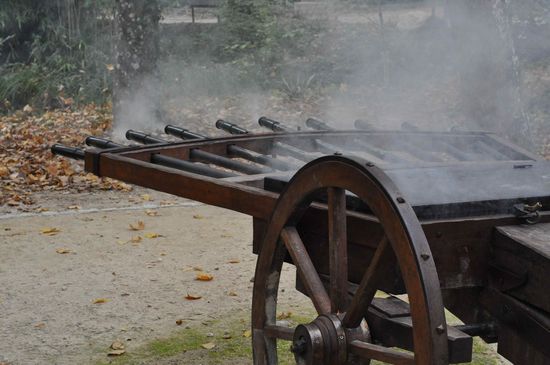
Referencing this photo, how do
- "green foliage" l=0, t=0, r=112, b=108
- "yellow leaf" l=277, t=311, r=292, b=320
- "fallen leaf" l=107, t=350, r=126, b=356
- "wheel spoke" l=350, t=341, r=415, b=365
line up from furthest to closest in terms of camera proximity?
"green foliage" l=0, t=0, r=112, b=108 → "yellow leaf" l=277, t=311, r=292, b=320 → "fallen leaf" l=107, t=350, r=126, b=356 → "wheel spoke" l=350, t=341, r=415, b=365

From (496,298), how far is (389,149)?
5.52 ft

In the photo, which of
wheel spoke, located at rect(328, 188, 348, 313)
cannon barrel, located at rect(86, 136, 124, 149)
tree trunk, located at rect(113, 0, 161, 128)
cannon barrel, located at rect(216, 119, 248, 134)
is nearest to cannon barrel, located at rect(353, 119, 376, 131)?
cannon barrel, located at rect(216, 119, 248, 134)

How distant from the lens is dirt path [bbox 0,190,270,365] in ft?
15.4

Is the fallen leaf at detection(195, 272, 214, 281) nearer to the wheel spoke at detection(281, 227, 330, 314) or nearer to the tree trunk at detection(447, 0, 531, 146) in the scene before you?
the wheel spoke at detection(281, 227, 330, 314)

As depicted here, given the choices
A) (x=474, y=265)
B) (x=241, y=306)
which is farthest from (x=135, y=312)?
(x=474, y=265)

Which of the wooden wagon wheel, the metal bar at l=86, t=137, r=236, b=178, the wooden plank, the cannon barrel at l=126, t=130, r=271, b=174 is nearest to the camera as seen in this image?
the wooden wagon wheel

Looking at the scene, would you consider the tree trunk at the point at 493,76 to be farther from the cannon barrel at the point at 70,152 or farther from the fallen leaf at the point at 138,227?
the cannon barrel at the point at 70,152

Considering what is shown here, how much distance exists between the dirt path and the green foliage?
17.6 feet

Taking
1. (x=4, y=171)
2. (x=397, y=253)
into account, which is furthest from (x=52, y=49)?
(x=397, y=253)

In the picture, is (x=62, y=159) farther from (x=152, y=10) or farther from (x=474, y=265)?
(x=474, y=265)

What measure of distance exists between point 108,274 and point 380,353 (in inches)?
142

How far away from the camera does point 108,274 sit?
576 centimetres

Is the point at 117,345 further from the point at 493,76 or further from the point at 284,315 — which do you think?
the point at 493,76

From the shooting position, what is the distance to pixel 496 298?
260 centimetres
